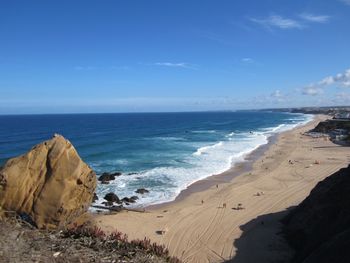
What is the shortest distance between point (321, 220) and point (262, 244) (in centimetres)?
244

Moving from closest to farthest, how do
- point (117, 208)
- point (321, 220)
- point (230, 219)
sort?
1. point (321, 220)
2. point (230, 219)
3. point (117, 208)

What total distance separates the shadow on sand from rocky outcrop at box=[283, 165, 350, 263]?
14.7 inches

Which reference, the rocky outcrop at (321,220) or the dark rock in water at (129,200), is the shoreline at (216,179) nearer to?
the dark rock in water at (129,200)

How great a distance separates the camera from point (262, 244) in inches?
516

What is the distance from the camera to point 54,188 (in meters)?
10.2

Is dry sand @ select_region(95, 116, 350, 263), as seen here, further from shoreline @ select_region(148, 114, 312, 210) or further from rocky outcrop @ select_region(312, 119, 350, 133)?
rocky outcrop @ select_region(312, 119, 350, 133)

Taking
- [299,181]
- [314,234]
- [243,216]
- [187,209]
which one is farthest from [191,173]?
[314,234]

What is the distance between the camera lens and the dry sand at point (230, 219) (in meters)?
13.1

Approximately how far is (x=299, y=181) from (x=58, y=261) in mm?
21454

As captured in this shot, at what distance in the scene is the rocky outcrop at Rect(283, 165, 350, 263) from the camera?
9.96 m

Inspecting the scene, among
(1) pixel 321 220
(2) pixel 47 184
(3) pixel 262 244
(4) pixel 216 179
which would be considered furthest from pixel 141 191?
(1) pixel 321 220

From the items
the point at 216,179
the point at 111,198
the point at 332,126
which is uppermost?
the point at 332,126

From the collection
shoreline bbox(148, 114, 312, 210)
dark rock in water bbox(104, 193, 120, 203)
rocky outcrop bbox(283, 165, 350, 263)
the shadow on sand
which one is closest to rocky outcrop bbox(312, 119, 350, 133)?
shoreline bbox(148, 114, 312, 210)

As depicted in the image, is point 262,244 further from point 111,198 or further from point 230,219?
point 111,198
